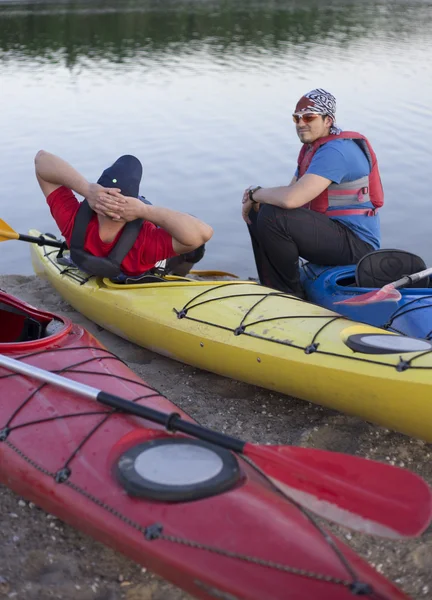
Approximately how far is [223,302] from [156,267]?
734 mm

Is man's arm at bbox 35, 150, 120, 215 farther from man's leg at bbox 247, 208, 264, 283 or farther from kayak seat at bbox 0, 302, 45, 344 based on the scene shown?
man's leg at bbox 247, 208, 264, 283

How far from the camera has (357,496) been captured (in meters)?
2.44

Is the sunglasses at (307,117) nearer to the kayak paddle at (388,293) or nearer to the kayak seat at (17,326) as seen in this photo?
the kayak paddle at (388,293)

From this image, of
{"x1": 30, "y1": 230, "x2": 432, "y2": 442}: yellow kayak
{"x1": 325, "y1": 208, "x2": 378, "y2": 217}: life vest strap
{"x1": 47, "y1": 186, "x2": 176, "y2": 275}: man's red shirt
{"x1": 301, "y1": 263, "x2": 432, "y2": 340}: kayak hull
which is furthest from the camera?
{"x1": 325, "y1": 208, "x2": 378, "y2": 217}: life vest strap

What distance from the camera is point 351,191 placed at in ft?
15.4

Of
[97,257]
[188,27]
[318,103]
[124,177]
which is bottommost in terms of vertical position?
[188,27]

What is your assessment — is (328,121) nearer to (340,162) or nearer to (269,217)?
A: (340,162)

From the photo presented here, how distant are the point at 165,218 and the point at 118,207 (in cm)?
29

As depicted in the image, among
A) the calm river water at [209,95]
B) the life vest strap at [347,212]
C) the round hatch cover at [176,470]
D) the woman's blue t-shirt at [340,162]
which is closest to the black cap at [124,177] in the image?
the woman's blue t-shirt at [340,162]

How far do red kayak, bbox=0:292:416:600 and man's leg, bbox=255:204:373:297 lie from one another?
169 centimetres

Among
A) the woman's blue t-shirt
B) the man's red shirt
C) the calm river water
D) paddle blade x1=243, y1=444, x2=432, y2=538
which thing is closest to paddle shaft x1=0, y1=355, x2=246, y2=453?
paddle blade x1=243, y1=444, x2=432, y2=538

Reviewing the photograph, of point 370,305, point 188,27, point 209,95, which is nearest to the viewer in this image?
point 370,305

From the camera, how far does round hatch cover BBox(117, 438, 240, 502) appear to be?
2.52 meters

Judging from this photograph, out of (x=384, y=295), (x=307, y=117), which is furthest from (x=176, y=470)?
(x=307, y=117)
